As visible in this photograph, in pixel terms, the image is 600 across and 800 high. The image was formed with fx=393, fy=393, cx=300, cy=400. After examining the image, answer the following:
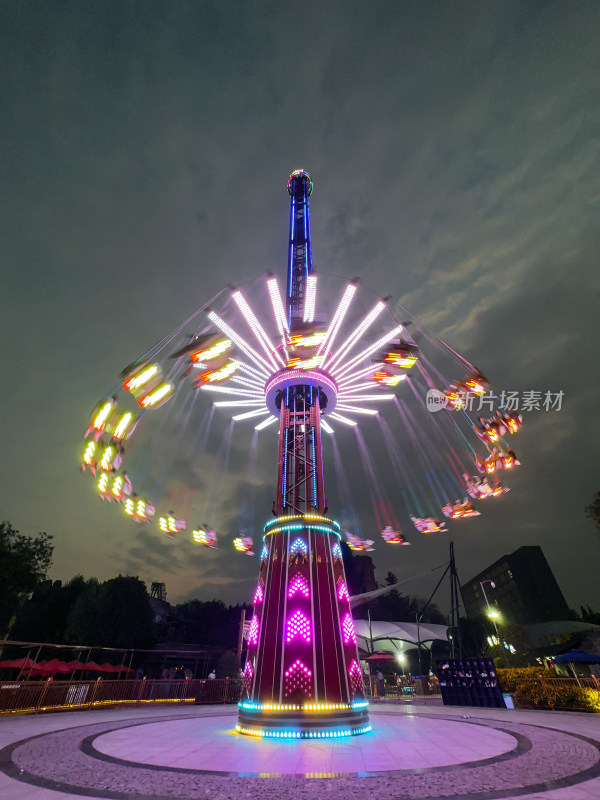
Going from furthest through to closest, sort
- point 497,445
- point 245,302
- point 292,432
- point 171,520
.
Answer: point 171,520, point 497,445, point 292,432, point 245,302

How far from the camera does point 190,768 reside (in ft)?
28.3

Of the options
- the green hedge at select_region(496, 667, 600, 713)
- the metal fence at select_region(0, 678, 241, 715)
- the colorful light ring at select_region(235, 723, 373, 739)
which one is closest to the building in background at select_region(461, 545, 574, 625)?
the green hedge at select_region(496, 667, 600, 713)

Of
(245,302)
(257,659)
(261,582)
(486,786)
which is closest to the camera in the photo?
(486,786)

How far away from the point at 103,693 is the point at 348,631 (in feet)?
65.7

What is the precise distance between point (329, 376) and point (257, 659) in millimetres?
13465

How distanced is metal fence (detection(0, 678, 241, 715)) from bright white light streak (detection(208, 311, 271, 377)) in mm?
21549

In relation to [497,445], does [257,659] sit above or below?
below

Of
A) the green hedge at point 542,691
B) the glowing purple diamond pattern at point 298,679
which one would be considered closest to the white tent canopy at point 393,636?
the green hedge at point 542,691

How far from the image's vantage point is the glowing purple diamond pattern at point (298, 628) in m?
15.5

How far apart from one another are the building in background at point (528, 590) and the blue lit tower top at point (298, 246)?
237 ft

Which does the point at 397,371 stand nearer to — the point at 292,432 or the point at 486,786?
the point at 292,432

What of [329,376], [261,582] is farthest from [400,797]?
[329,376]

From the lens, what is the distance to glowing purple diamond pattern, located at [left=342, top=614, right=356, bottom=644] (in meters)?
16.1

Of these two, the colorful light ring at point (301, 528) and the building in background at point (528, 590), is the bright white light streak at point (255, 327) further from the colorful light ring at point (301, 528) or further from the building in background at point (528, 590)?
the building in background at point (528, 590)
